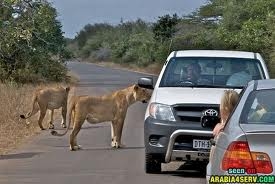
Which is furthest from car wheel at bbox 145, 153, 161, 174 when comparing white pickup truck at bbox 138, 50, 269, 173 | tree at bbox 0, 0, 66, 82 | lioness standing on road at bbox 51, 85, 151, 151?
tree at bbox 0, 0, 66, 82

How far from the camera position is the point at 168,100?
10.7 metres

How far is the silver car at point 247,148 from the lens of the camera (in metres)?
5.77

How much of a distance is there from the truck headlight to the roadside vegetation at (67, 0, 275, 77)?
1954 cm

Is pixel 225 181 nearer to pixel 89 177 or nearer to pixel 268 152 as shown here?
pixel 268 152

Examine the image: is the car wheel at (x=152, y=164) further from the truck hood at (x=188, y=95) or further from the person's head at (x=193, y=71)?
the person's head at (x=193, y=71)

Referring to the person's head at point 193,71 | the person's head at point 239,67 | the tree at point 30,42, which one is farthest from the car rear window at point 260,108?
the tree at point 30,42

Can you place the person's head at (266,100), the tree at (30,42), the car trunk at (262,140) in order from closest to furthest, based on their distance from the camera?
the car trunk at (262,140) < the person's head at (266,100) < the tree at (30,42)

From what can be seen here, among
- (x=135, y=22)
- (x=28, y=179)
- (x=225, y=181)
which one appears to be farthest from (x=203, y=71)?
(x=135, y=22)

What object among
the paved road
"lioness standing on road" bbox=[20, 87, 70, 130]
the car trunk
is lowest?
the paved road

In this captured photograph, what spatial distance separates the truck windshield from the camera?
38.1 ft

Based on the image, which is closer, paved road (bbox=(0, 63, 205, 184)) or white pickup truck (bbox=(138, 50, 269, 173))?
white pickup truck (bbox=(138, 50, 269, 173))

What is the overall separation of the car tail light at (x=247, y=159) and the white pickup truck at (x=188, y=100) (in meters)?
3.56

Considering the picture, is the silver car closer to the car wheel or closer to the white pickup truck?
the white pickup truck

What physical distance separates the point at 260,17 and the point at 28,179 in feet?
104
